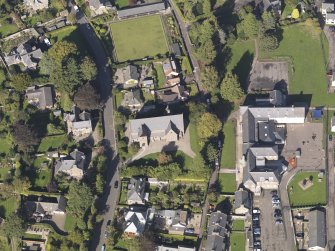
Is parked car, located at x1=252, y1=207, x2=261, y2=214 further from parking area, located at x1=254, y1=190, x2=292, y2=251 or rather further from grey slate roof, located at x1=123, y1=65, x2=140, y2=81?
grey slate roof, located at x1=123, y1=65, x2=140, y2=81

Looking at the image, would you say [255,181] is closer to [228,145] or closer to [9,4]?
[228,145]

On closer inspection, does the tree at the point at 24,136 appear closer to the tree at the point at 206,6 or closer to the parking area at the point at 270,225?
the parking area at the point at 270,225

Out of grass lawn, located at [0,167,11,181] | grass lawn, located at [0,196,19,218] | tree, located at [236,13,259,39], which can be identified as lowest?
grass lawn, located at [0,196,19,218]

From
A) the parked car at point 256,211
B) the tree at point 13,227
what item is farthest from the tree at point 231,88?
the tree at point 13,227

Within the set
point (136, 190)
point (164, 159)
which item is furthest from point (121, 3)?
point (136, 190)

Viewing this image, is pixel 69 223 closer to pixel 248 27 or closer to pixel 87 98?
pixel 87 98

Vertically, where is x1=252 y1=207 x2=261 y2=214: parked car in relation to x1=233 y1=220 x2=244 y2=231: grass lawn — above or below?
above

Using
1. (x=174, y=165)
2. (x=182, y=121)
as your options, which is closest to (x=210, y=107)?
(x=182, y=121)

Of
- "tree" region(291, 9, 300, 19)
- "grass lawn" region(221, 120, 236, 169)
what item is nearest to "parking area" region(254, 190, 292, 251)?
"grass lawn" region(221, 120, 236, 169)
